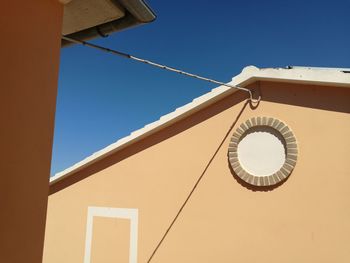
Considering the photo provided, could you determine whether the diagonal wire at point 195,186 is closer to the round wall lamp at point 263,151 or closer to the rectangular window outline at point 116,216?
the round wall lamp at point 263,151

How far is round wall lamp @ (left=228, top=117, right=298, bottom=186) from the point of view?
5230mm

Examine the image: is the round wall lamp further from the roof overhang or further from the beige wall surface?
the roof overhang

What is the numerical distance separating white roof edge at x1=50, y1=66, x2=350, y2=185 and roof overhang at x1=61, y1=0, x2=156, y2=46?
2976 mm

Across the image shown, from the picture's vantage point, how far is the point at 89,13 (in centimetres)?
302

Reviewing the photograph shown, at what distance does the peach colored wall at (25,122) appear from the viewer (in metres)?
1.88

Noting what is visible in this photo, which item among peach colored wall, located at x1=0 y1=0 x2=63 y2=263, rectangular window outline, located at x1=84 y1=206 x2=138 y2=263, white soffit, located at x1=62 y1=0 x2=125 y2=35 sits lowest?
rectangular window outline, located at x1=84 y1=206 x2=138 y2=263

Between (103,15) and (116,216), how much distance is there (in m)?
4.90

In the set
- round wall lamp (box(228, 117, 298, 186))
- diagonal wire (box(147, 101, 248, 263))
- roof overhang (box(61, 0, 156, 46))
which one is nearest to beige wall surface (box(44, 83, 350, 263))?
diagonal wire (box(147, 101, 248, 263))

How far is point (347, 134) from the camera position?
4.90 metres

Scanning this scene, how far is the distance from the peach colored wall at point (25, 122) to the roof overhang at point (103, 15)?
662mm

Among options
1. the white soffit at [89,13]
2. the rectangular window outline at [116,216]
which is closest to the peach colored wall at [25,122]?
the white soffit at [89,13]

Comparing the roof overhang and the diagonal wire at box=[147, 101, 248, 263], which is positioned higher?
the roof overhang

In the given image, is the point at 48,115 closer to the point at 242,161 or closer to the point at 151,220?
the point at 242,161

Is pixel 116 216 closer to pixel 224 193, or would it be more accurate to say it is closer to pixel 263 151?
pixel 224 193
